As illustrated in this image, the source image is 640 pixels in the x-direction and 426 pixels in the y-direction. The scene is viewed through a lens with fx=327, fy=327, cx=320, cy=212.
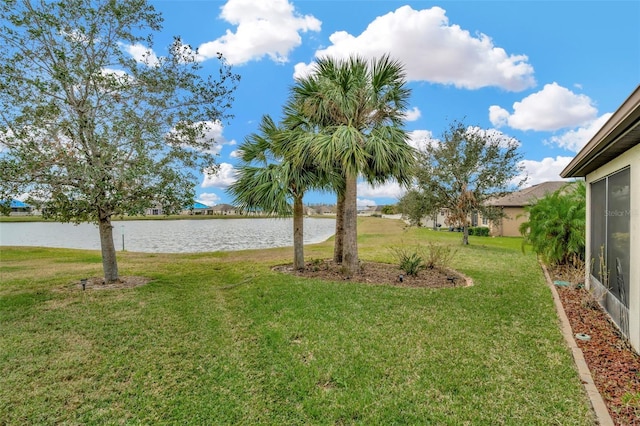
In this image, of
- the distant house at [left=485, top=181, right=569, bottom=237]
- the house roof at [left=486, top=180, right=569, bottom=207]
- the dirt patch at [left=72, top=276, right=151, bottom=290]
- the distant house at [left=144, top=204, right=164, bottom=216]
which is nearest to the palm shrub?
the distant house at [left=144, top=204, right=164, bottom=216]

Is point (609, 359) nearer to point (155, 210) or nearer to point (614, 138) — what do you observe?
point (614, 138)

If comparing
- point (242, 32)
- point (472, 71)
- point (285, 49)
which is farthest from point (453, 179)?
point (242, 32)

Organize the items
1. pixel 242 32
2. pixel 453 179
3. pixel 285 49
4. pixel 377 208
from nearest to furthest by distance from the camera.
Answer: pixel 242 32, pixel 285 49, pixel 453 179, pixel 377 208

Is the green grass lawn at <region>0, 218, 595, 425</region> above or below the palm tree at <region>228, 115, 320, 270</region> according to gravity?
below

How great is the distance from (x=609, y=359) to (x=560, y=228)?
648cm

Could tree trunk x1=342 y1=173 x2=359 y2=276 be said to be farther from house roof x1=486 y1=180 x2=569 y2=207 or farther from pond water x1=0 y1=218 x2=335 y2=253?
house roof x1=486 y1=180 x2=569 y2=207

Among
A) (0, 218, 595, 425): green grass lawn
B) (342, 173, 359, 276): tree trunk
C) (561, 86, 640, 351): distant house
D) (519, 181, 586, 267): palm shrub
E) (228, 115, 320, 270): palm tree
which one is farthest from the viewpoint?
(519, 181, 586, 267): palm shrub

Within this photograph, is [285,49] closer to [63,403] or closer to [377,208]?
[63,403]

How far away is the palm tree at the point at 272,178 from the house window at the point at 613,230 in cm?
605

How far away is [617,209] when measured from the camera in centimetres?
494

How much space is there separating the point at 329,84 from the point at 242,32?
156 inches

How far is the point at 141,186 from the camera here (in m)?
7.29

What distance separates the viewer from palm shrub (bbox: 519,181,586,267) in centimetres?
896

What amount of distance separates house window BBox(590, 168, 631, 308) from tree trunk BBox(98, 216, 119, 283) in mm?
9563
